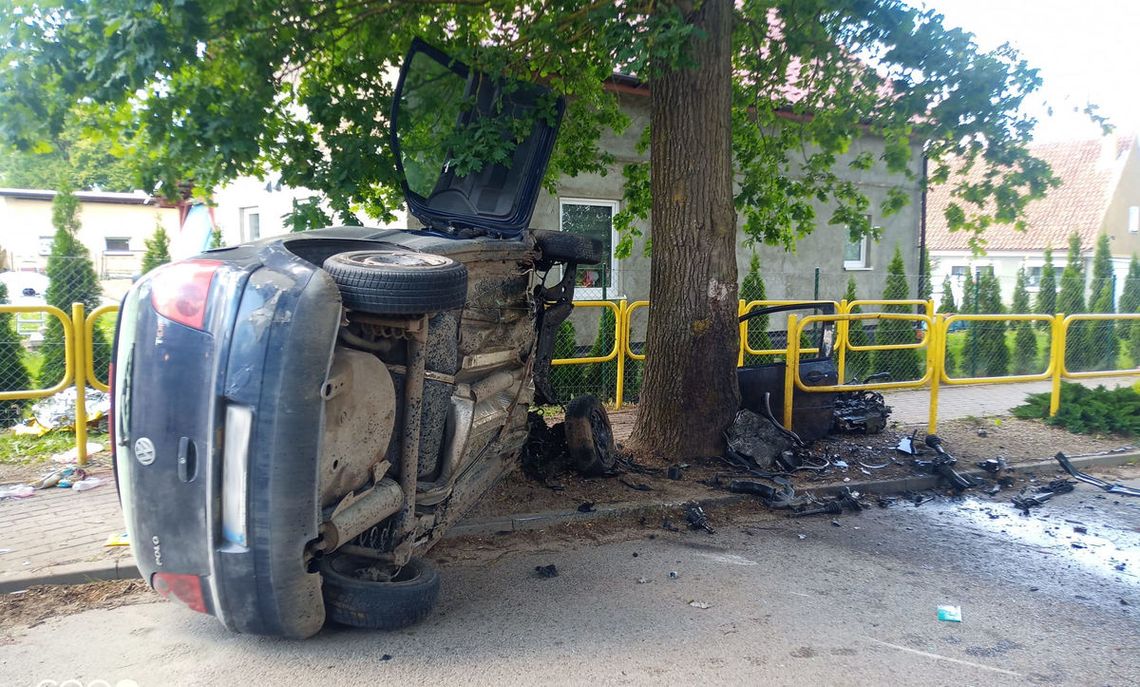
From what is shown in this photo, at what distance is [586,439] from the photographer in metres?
6.31

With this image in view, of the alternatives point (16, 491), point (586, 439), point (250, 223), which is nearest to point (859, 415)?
point (586, 439)

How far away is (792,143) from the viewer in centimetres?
838

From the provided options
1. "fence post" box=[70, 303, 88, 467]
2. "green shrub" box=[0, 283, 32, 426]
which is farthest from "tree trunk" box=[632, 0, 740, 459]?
"green shrub" box=[0, 283, 32, 426]

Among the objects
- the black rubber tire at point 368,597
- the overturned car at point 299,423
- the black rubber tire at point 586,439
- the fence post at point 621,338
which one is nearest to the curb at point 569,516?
the black rubber tire at point 586,439

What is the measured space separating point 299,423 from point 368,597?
1022 millimetres

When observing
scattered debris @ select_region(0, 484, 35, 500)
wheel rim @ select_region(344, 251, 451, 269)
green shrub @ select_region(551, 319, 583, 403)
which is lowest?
scattered debris @ select_region(0, 484, 35, 500)

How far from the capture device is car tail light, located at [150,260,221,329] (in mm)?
3246

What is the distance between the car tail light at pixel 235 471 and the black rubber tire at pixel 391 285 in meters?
0.63

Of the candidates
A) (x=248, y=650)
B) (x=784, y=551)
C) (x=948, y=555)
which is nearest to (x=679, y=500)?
(x=784, y=551)

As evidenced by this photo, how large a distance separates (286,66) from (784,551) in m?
5.05

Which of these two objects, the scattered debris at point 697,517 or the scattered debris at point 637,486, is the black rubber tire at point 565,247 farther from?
the scattered debris at point 697,517

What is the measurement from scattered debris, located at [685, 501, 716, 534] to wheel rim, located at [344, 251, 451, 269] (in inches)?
119

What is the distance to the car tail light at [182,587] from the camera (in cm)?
330

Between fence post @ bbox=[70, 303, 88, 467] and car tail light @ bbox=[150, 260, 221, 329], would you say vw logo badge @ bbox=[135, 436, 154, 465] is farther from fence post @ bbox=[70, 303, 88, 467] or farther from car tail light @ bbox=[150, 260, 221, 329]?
fence post @ bbox=[70, 303, 88, 467]
